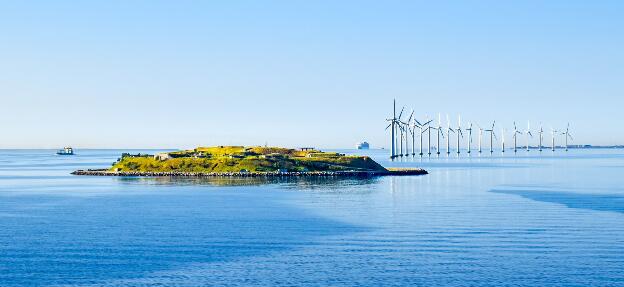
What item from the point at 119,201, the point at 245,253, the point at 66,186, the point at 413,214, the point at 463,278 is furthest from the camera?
the point at 66,186

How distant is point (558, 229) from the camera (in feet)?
233

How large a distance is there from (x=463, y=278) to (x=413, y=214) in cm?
3871

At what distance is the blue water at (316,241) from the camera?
163 feet

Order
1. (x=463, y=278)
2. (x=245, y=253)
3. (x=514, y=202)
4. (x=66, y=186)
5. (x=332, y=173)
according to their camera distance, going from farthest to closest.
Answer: (x=332, y=173) → (x=66, y=186) → (x=514, y=202) → (x=245, y=253) → (x=463, y=278)

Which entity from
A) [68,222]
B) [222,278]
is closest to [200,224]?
[68,222]

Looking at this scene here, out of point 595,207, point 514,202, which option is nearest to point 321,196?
point 514,202

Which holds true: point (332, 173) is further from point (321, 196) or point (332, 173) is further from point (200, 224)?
point (200, 224)

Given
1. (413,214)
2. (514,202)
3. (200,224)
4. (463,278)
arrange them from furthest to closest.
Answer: (514,202) → (413,214) → (200,224) → (463,278)

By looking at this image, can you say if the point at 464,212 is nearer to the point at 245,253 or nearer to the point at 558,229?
the point at 558,229

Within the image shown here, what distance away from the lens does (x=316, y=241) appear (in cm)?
6506

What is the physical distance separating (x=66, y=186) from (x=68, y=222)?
7691 cm

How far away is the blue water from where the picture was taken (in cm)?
4962

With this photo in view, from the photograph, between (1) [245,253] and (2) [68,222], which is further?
(2) [68,222]

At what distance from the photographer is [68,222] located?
81562mm
